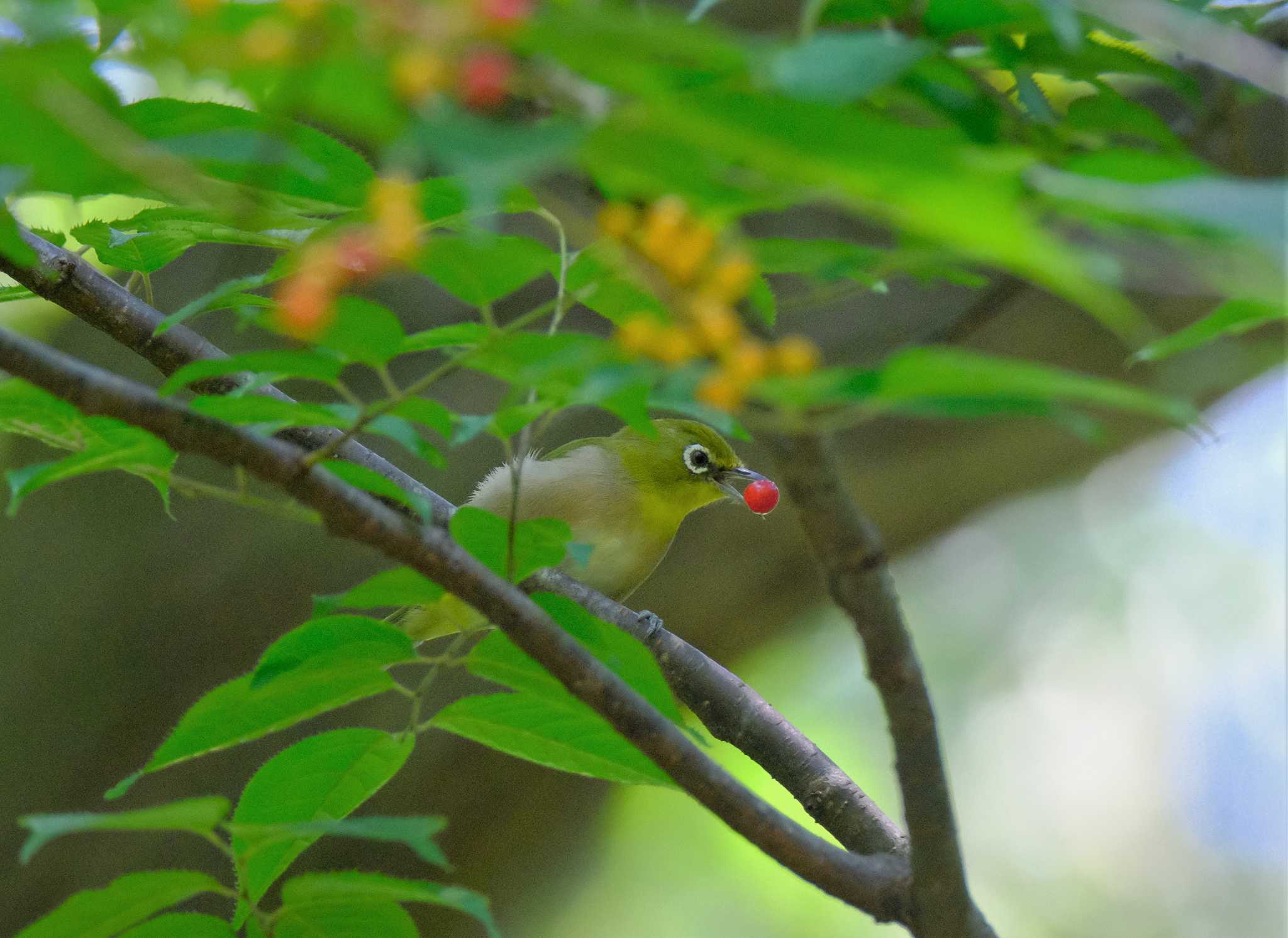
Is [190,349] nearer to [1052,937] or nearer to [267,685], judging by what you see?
[267,685]

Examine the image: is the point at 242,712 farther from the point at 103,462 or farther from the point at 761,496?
the point at 761,496

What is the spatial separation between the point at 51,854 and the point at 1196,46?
171 inches

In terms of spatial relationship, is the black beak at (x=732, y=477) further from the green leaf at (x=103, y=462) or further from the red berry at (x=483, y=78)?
the red berry at (x=483, y=78)

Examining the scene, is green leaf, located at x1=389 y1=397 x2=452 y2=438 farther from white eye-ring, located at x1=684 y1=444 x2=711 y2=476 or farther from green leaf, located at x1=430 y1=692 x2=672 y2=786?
white eye-ring, located at x1=684 y1=444 x2=711 y2=476

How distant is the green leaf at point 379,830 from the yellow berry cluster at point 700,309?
→ 482mm

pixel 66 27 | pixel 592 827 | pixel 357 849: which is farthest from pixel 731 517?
pixel 66 27

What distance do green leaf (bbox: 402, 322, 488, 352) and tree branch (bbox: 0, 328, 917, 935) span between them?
0.59ft

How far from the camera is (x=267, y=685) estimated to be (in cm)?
146

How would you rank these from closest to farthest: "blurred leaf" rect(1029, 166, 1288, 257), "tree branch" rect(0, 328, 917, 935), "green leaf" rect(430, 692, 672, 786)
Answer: "blurred leaf" rect(1029, 166, 1288, 257)
"tree branch" rect(0, 328, 917, 935)
"green leaf" rect(430, 692, 672, 786)

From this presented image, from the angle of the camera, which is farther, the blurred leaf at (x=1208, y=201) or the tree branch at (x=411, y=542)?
the tree branch at (x=411, y=542)

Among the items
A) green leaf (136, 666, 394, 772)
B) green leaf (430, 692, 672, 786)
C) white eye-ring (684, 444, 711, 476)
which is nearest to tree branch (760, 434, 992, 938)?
green leaf (430, 692, 672, 786)

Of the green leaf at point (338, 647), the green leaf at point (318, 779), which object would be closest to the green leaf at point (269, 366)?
the green leaf at point (338, 647)

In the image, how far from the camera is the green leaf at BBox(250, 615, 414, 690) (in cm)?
154

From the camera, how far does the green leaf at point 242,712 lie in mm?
1484
